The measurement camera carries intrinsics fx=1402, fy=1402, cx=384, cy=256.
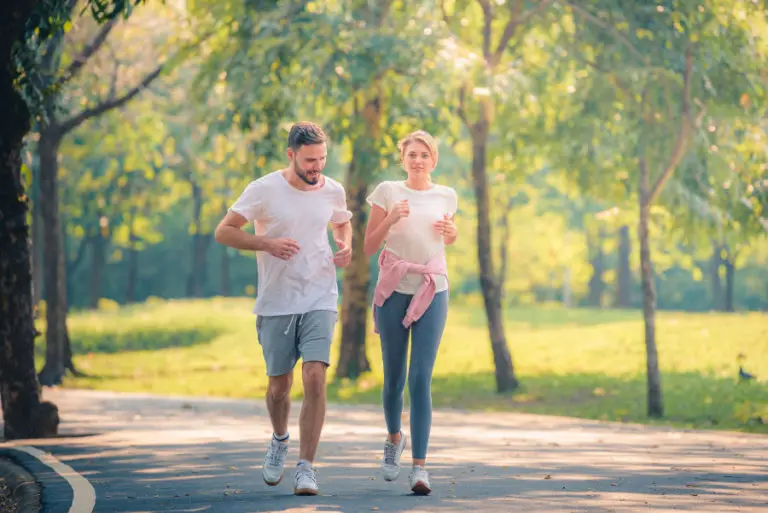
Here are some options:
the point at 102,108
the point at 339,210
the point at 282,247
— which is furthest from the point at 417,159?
the point at 102,108

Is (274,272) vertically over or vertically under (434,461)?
over

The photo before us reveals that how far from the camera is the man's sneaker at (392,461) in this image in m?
8.93

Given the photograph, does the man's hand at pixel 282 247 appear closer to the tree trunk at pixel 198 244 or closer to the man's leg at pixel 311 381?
the man's leg at pixel 311 381

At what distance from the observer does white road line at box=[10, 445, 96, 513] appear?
8.39 m

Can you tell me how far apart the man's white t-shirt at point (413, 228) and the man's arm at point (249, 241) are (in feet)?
2.30

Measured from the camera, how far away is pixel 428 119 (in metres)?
22.0

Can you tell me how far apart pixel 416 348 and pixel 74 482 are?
272 centimetres

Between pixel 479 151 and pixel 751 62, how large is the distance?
501cm

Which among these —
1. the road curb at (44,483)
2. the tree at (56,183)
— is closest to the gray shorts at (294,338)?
the road curb at (44,483)

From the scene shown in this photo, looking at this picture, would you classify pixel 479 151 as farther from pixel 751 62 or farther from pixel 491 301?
pixel 751 62

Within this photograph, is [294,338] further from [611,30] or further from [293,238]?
[611,30]

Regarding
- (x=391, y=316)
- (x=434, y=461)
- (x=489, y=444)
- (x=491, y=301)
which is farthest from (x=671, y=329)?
(x=391, y=316)

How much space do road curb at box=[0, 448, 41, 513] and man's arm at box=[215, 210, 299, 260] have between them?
1957 millimetres

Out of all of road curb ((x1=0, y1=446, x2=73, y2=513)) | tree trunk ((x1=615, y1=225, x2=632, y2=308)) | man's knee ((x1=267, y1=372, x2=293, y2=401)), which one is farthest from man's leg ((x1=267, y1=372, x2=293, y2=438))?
tree trunk ((x1=615, y1=225, x2=632, y2=308))
